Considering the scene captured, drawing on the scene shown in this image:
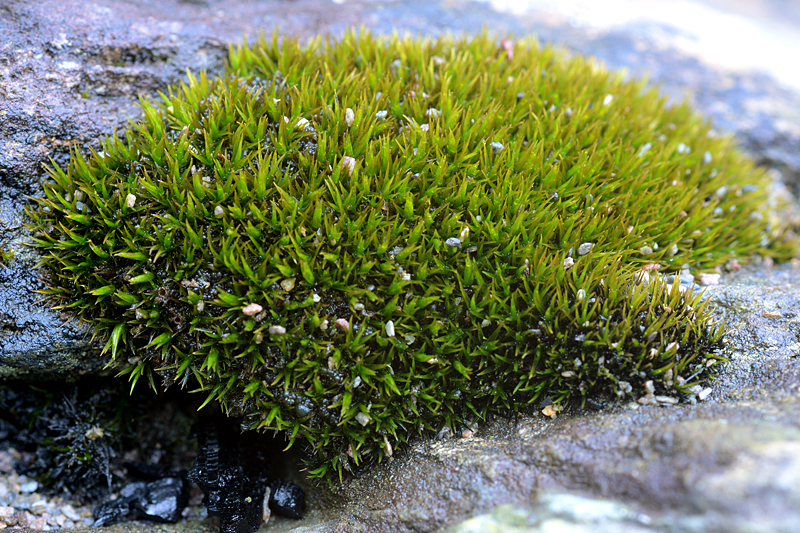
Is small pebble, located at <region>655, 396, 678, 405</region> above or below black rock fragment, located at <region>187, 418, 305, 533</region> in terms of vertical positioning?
above

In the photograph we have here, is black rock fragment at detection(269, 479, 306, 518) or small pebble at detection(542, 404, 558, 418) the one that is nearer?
small pebble at detection(542, 404, 558, 418)

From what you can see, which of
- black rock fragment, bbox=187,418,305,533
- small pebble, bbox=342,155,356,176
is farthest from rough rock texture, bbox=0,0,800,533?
small pebble, bbox=342,155,356,176

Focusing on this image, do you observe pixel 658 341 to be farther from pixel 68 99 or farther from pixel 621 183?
pixel 68 99

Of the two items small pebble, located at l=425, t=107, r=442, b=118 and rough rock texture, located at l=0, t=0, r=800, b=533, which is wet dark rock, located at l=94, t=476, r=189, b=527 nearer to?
rough rock texture, located at l=0, t=0, r=800, b=533

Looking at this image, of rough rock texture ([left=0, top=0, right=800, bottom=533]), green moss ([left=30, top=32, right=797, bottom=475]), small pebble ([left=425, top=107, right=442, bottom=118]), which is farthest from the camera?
small pebble ([left=425, top=107, right=442, bottom=118])

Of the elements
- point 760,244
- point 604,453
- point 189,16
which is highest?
point 189,16

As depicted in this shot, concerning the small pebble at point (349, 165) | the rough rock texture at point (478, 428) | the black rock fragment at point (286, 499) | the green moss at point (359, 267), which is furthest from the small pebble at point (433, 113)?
the black rock fragment at point (286, 499)

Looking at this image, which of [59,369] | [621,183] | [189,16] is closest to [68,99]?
[189,16]


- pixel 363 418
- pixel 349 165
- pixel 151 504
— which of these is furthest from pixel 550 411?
pixel 151 504
